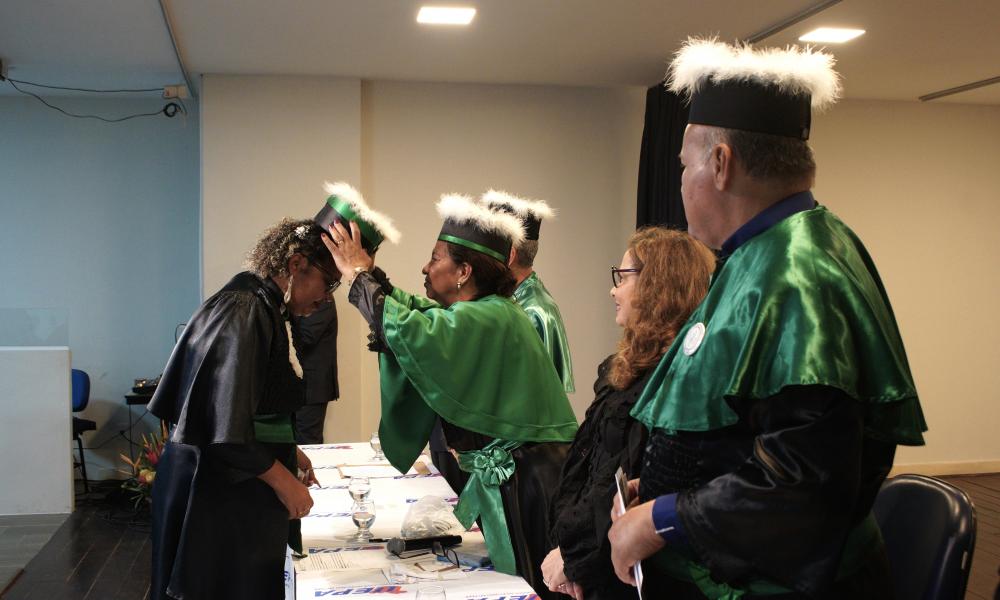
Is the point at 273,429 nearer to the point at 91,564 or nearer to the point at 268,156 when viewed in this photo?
the point at 91,564

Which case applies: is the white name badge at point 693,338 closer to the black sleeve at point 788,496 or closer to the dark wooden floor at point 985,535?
the black sleeve at point 788,496

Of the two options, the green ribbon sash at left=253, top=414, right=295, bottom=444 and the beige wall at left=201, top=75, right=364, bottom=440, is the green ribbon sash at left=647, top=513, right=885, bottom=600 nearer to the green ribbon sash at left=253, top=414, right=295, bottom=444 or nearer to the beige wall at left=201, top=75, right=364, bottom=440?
the green ribbon sash at left=253, top=414, right=295, bottom=444

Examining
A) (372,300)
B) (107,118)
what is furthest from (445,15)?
(107,118)

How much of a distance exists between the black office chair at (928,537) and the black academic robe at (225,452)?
134 centimetres

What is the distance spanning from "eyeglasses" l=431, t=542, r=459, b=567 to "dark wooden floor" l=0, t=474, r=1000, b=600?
272 centimetres

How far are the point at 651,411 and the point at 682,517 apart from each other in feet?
0.58

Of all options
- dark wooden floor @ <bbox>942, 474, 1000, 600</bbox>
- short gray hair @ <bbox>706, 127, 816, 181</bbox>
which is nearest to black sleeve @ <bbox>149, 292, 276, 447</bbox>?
short gray hair @ <bbox>706, 127, 816, 181</bbox>

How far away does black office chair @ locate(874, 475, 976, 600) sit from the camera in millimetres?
1521

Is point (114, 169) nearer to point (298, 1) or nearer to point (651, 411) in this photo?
point (298, 1)

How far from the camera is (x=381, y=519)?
238cm

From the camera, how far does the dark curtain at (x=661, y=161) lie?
229 inches

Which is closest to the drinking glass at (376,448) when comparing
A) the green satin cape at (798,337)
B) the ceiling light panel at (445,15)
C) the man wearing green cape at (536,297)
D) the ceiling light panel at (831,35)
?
the man wearing green cape at (536,297)

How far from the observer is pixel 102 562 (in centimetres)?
472

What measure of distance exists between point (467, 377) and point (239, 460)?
0.57m
